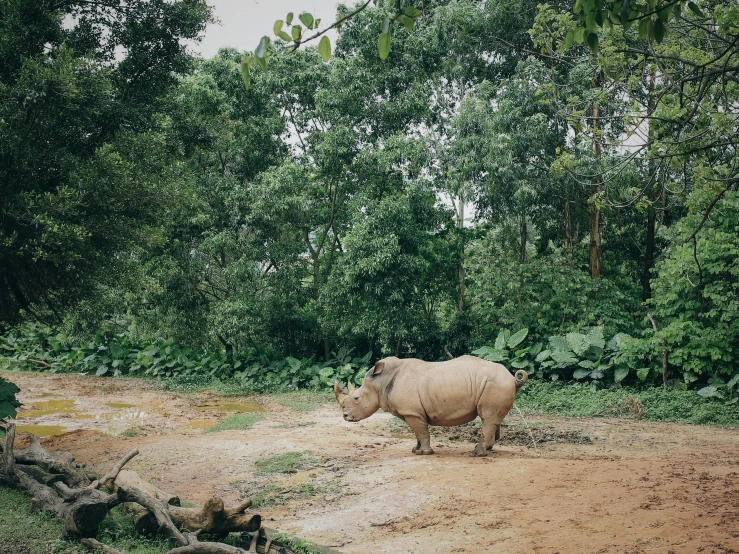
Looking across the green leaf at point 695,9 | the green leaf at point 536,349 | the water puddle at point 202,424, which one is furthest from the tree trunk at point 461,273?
the green leaf at point 695,9

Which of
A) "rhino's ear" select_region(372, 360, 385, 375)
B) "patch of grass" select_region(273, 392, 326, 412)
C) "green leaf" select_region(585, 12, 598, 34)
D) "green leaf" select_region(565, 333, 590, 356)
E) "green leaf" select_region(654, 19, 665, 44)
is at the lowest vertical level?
"patch of grass" select_region(273, 392, 326, 412)

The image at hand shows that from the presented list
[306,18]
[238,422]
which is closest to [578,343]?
[238,422]

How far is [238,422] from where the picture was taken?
533 inches

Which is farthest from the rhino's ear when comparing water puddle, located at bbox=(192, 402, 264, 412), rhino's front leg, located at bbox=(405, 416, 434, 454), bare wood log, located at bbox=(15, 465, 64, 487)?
water puddle, located at bbox=(192, 402, 264, 412)

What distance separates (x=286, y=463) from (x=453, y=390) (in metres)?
2.53

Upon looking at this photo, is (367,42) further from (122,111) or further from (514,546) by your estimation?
(514,546)

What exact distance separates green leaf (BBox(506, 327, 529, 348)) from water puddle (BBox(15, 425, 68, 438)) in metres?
10.1

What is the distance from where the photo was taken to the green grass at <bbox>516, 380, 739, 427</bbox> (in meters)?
12.7

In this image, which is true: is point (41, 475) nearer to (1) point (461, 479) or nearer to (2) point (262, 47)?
(1) point (461, 479)

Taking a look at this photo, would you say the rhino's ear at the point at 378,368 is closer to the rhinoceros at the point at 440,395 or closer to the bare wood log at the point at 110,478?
the rhinoceros at the point at 440,395

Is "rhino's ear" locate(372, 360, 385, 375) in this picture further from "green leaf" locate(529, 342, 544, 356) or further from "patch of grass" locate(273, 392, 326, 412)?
"green leaf" locate(529, 342, 544, 356)

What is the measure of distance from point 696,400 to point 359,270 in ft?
26.1

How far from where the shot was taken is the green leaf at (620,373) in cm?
1477

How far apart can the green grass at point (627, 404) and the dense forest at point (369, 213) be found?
1.60 ft
